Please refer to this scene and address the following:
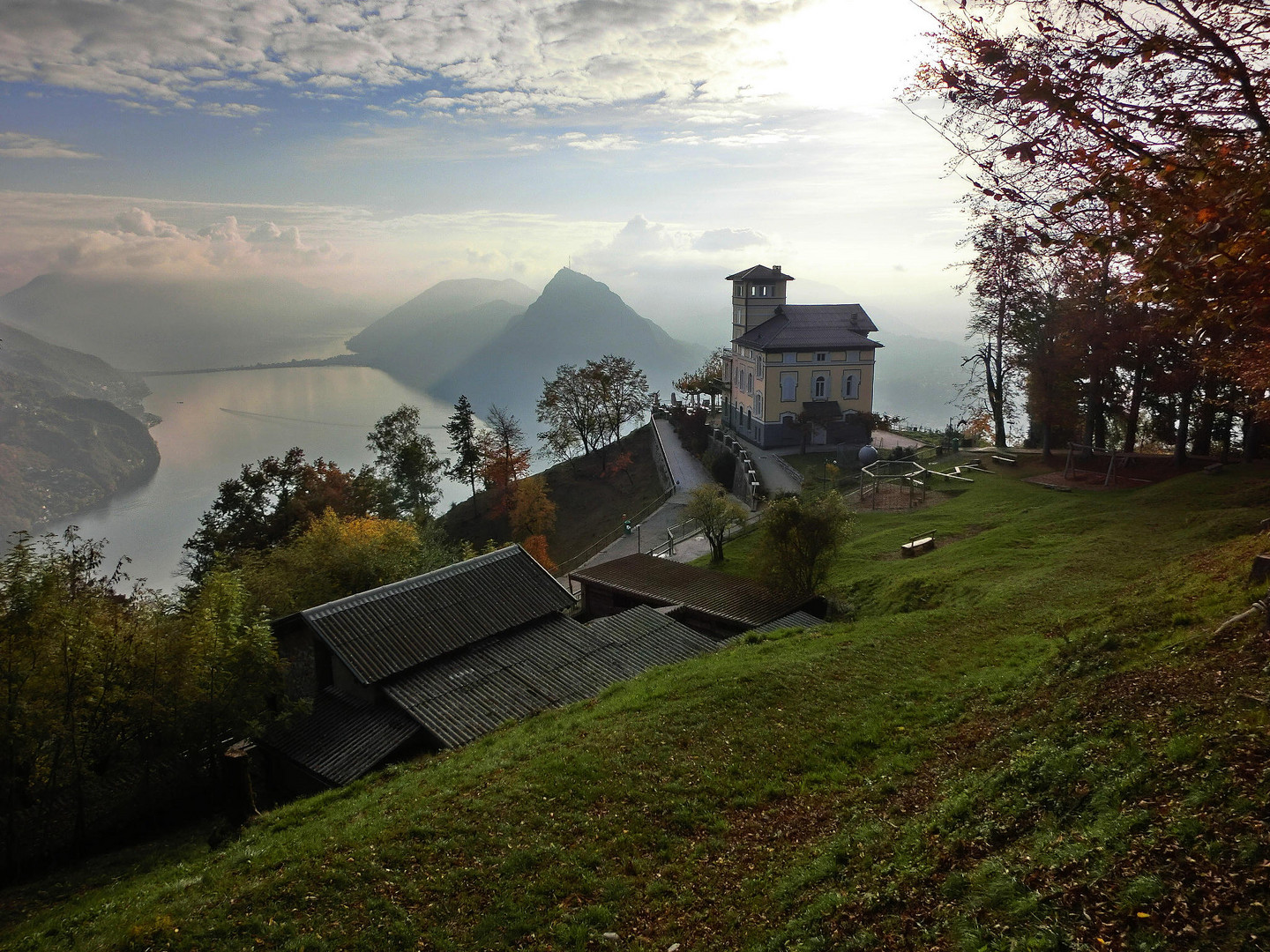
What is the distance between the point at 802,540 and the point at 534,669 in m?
10.3

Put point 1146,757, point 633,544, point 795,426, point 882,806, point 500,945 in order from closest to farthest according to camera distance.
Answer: point 1146,757 < point 500,945 < point 882,806 < point 633,544 < point 795,426

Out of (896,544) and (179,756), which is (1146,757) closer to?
(179,756)

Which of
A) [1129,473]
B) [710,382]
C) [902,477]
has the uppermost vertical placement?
[710,382]

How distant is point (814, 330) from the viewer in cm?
5825

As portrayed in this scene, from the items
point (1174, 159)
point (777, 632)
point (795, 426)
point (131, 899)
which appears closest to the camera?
point (1174, 159)

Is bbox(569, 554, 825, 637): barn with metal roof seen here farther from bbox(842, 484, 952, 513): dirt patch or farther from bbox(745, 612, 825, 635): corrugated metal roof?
bbox(842, 484, 952, 513): dirt patch

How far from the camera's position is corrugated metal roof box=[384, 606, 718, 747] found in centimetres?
1714

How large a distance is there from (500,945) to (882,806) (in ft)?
16.8

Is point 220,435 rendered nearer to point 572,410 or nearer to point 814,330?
point 572,410

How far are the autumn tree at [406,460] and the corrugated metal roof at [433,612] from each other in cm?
3629

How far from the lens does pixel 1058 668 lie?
1161cm

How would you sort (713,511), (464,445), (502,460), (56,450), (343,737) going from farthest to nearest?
(56,450) < (464,445) < (502,460) < (713,511) < (343,737)

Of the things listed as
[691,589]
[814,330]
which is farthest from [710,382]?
[691,589]

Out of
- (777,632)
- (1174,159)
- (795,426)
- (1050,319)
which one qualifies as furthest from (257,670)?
(795,426)
